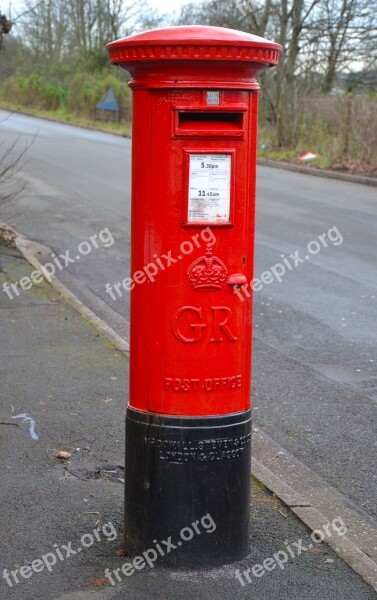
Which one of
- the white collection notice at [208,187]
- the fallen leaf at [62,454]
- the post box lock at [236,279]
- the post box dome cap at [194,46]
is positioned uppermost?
the post box dome cap at [194,46]

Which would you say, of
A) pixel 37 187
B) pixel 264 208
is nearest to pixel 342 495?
pixel 264 208

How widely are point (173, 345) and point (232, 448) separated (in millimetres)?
474

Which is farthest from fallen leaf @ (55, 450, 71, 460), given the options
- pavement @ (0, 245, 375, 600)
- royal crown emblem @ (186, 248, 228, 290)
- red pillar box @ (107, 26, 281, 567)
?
royal crown emblem @ (186, 248, 228, 290)

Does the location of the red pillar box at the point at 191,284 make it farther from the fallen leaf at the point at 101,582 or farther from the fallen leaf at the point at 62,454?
the fallen leaf at the point at 62,454

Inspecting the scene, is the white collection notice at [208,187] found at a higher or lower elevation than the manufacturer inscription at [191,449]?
higher

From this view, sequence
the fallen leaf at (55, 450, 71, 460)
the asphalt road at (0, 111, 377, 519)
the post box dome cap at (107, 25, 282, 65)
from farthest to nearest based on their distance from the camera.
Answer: the asphalt road at (0, 111, 377, 519) → the fallen leaf at (55, 450, 71, 460) → the post box dome cap at (107, 25, 282, 65)

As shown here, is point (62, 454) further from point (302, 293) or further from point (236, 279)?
point (302, 293)

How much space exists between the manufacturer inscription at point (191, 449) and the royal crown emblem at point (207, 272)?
23.4 inches

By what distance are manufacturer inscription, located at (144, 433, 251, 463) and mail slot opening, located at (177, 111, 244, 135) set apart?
1.16 meters

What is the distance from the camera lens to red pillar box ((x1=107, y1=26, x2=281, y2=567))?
321cm

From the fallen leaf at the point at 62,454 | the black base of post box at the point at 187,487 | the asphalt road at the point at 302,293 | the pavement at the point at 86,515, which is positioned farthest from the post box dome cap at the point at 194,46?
the asphalt road at the point at 302,293

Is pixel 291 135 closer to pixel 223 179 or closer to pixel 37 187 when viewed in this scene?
pixel 37 187

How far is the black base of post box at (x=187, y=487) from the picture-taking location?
3.40m

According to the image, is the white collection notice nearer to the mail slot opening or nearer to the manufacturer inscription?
the mail slot opening
